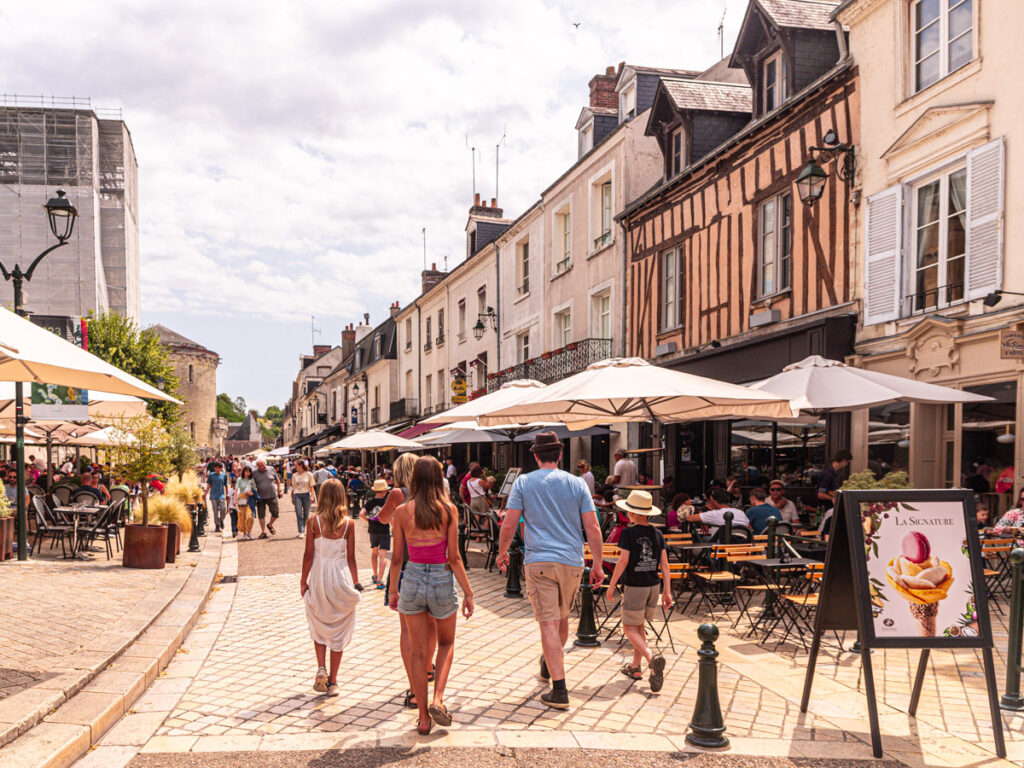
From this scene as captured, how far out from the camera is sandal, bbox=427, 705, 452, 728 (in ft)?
14.0

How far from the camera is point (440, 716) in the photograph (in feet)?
14.1

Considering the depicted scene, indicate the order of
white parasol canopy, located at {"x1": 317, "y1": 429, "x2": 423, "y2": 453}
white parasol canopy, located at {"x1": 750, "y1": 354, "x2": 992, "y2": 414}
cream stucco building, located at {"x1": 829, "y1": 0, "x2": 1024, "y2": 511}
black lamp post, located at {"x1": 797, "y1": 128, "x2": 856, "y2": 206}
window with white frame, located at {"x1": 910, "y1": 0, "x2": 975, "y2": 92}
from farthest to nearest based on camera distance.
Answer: white parasol canopy, located at {"x1": 317, "y1": 429, "x2": 423, "y2": 453} → black lamp post, located at {"x1": 797, "y1": 128, "x2": 856, "y2": 206} → window with white frame, located at {"x1": 910, "y1": 0, "x2": 975, "y2": 92} → cream stucco building, located at {"x1": 829, "y1": 0, "x2": 1024, "y2": 511} → white parasol canopy, located at {"x1": 750, "y1": 354, "x2": 992, "y2": 414}

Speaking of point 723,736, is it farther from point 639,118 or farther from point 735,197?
point 639,118

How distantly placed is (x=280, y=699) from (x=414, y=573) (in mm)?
1381

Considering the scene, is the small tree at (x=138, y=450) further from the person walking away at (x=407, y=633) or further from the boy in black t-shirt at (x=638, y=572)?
the boy in black t-shirt at (x=638, y=572)

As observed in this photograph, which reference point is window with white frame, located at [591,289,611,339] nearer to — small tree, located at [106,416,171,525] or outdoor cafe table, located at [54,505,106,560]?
small tree, located at [106,416,171,525]

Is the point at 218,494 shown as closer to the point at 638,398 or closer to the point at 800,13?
the point at 638,398

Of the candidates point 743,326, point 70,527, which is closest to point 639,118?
point 743,326

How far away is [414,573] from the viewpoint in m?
4.39

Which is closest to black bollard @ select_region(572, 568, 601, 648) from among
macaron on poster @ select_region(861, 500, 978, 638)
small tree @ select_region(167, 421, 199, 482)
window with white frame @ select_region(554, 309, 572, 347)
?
macaron on poster @ select_region(861, 500, 978, 638)

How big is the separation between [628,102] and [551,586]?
16.5 m

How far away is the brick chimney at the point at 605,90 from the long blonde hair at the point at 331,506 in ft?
59.2

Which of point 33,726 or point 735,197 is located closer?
point 33,726

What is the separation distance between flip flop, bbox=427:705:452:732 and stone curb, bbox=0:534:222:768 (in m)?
1.70
